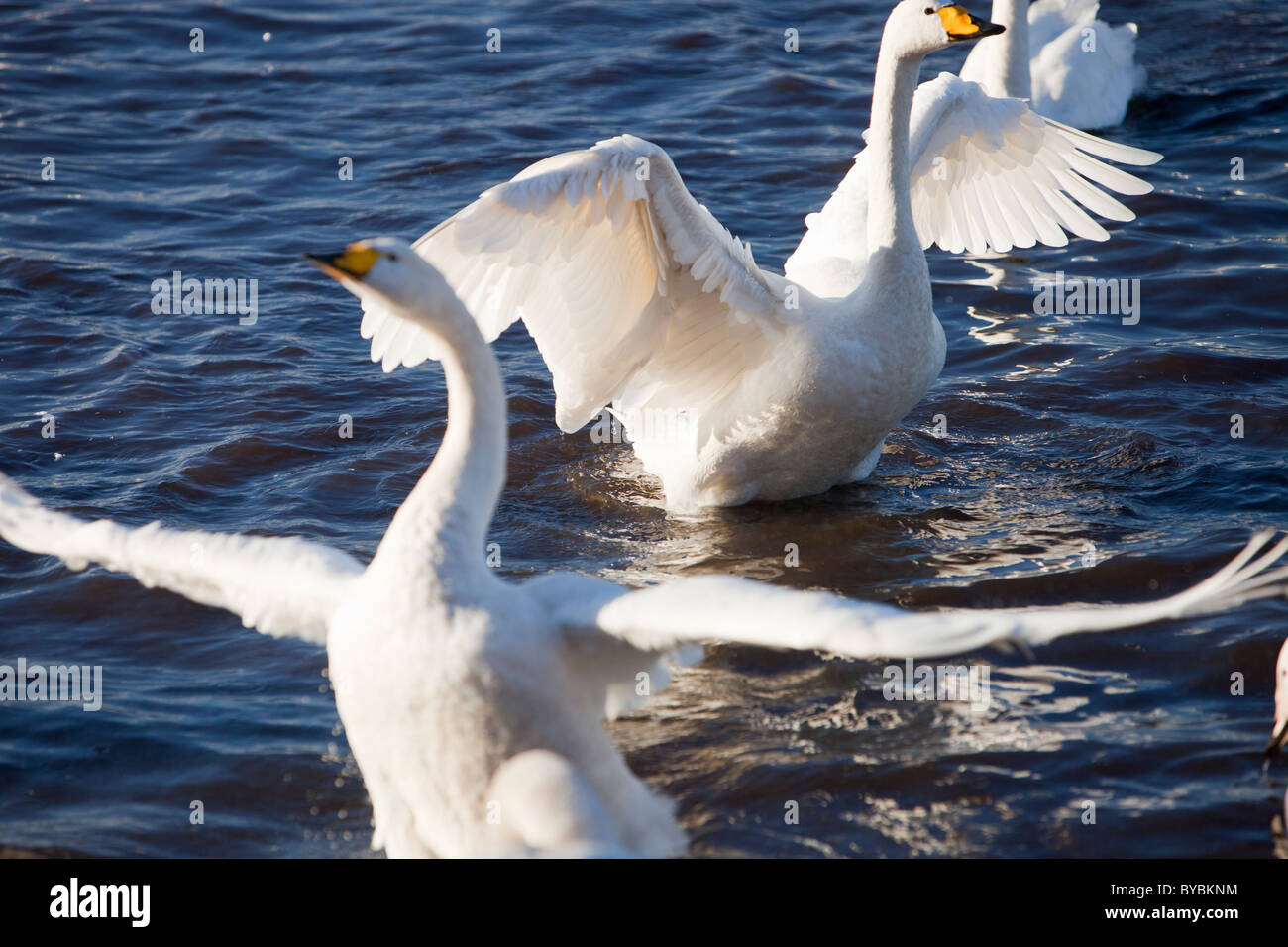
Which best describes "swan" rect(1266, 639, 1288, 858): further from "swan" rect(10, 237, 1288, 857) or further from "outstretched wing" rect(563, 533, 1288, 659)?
"outstretched wing" rect(563, 533, 1288, 659)

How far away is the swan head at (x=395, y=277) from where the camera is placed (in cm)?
398

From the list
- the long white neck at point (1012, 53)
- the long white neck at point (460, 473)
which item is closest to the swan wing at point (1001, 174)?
the long white neck at point (1012, 53)

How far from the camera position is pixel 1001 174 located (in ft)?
28.0

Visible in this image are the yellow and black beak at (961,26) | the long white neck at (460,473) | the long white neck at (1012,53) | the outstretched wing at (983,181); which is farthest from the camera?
the long white neck at (1012,53)

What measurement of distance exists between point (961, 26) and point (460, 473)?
3.62 metres

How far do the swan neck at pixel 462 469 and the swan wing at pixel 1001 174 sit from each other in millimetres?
4252

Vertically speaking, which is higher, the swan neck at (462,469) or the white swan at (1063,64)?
the white swan at (1063,64)

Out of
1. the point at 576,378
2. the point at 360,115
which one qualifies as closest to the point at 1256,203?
the point at 576,378

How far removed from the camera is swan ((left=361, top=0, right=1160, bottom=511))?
617cm

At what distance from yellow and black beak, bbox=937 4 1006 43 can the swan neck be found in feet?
10.9

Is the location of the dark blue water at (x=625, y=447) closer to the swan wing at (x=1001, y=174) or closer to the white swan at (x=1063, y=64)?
the white swan at (x=1063, y=64)

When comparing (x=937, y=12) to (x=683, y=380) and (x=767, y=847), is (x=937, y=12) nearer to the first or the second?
(x=683, y=380)

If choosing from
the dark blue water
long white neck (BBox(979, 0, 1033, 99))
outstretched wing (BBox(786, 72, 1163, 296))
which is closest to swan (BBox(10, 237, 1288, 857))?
the dark blue water

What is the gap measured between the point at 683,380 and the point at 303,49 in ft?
28.9
